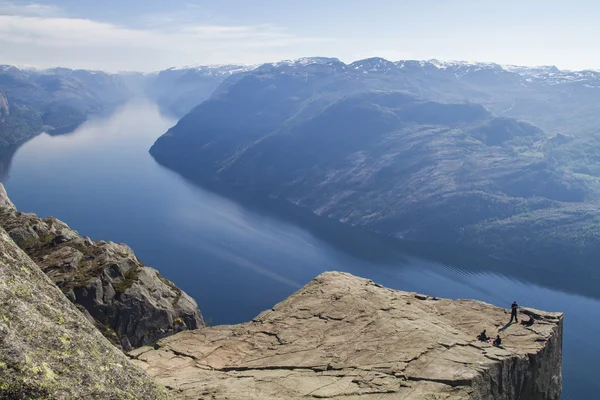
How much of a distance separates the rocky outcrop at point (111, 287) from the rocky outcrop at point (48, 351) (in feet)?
126

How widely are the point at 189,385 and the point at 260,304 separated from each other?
161 m

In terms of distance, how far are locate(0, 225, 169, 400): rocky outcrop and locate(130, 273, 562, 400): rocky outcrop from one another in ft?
36.7

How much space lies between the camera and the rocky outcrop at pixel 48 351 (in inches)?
436

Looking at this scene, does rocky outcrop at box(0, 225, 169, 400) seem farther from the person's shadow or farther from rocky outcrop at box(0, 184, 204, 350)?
rocky outcrop at box(0, 184, 204, 350)

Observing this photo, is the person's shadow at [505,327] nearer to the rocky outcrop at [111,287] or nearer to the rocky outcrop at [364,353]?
the rocky outcrop at [364,353]

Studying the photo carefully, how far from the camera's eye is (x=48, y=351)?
39.4 ft

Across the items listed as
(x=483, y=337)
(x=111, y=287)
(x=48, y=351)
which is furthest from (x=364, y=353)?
(x=111, y=287)

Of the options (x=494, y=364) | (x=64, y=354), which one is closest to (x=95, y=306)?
(x=494, y=364)

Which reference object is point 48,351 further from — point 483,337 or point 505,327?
point 505,327

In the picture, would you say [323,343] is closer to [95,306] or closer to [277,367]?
[277,367]

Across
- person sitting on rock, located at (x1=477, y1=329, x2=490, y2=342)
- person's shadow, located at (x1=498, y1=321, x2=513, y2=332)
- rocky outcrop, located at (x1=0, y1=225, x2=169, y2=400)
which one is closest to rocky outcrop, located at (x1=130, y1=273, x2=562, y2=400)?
person's shadow, located at (x1=498, y1=321, x2=513, y2=332)

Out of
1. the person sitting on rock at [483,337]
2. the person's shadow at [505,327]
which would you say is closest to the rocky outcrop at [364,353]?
the person's shadow at [505,327]

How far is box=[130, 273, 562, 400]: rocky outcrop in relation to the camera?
2614 centimetres

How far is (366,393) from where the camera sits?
25297 mm
